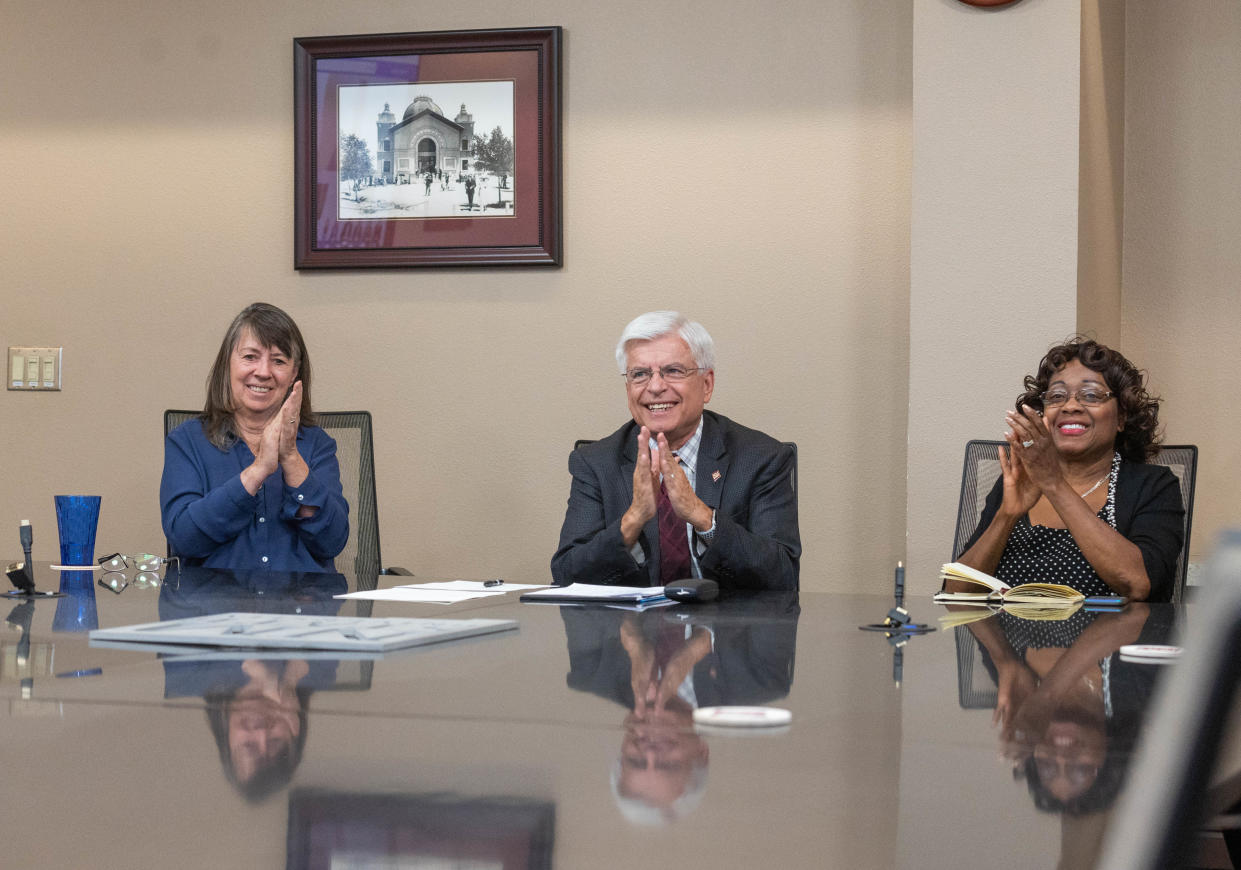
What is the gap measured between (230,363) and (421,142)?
111 centimetres

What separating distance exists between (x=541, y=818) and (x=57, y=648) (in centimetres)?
86

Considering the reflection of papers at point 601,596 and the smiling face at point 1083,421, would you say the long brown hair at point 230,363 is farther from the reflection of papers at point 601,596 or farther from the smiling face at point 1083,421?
the smiling face at point 1083,421

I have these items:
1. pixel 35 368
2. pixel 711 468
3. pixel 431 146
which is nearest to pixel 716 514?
pixel 711 468

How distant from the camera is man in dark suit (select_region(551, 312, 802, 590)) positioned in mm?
2361

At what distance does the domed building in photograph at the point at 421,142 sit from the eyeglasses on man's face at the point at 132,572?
155 centimetres

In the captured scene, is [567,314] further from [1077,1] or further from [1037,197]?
[1077,1]

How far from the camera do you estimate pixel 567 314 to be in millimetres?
3664

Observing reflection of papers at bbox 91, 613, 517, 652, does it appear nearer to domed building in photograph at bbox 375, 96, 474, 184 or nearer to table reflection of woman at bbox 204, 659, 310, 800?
table reflection of woman at bbox 204, 659, 310, 800

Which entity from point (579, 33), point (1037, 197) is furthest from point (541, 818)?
point (579, 33)

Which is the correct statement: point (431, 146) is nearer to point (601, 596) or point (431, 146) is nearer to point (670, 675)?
point (601, 596)

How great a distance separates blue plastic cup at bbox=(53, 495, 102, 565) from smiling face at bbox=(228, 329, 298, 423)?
538mm

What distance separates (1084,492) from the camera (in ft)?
8.60

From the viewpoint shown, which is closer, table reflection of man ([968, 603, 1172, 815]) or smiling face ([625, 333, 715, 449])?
table reflection of man ([968, 603, 1172, 815])

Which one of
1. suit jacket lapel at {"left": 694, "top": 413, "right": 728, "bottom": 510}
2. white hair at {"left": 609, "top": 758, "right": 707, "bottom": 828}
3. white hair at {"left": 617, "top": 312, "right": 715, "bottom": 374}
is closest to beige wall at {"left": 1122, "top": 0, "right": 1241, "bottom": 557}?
→ white hair at {"left": 617, "top": 312, "right": 715, "bottom": 374}
